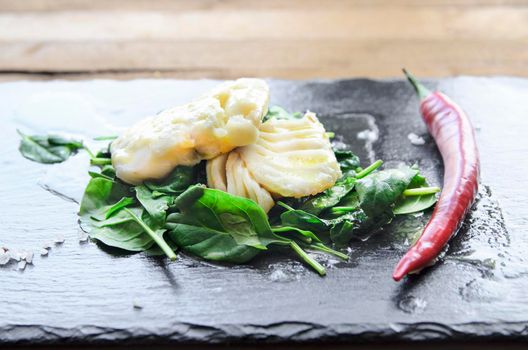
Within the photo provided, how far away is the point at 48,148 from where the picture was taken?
141 inches

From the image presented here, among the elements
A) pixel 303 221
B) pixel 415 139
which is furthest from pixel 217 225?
pixel 415 139

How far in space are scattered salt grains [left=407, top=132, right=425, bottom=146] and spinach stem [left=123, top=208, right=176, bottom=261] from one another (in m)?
1.30

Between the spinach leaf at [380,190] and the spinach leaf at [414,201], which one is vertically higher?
the spinach leaf at [380,190]

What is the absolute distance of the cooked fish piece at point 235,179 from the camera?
2.96m

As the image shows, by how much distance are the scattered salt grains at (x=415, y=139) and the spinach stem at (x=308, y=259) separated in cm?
98

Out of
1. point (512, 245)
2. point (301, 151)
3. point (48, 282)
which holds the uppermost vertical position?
point (301, 151)

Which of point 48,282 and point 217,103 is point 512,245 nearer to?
point 217,103

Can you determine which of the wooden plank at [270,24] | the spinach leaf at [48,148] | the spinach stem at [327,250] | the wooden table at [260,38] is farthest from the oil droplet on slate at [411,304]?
the wooden plank at [270,24]

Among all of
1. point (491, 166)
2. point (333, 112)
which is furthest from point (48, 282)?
point (491, 166)

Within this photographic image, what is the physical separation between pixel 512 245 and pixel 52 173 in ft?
6.25

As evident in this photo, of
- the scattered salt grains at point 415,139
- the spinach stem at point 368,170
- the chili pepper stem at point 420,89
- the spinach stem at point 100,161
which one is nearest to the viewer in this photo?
the spinach stem at point 368,170

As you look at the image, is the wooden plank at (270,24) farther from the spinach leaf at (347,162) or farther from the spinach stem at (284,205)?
the spinach stem at (284,205)

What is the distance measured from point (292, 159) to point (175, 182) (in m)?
0.45

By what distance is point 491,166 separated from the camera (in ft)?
11.0
